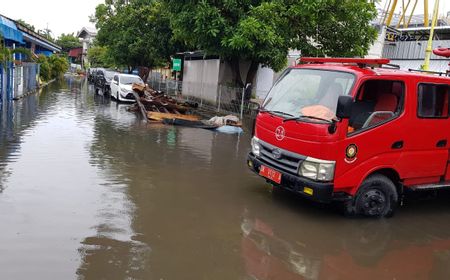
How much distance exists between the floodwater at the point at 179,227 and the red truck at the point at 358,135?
0.56 metres

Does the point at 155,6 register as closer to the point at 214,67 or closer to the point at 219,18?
the point at 214,67

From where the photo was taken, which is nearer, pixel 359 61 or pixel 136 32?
pixel 359 61

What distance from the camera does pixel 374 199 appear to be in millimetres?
6500

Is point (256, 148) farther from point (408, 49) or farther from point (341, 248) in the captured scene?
point (408, 49)

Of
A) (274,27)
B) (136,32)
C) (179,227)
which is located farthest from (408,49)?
(179,227)

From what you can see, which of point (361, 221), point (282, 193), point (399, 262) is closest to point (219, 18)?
point (282, 193)

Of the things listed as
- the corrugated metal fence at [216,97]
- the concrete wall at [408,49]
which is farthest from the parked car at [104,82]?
the concrete wall at [408,49]

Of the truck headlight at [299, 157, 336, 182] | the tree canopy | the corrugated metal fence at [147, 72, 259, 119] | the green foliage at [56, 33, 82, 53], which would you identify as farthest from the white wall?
the green foliage at [56, 33, 82, 53]

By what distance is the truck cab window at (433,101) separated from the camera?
654 cm

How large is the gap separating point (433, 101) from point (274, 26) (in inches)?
396

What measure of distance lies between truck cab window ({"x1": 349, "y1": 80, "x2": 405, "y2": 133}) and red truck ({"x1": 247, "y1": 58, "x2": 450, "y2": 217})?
0.5 inches

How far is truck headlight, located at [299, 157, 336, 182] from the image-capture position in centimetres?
599

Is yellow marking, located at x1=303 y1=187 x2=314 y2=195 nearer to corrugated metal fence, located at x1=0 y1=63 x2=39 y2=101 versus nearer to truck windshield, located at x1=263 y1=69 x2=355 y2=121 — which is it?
truck windshield, located at x1=263 y1=69 x2=355 y2=121

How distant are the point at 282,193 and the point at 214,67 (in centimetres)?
1892
